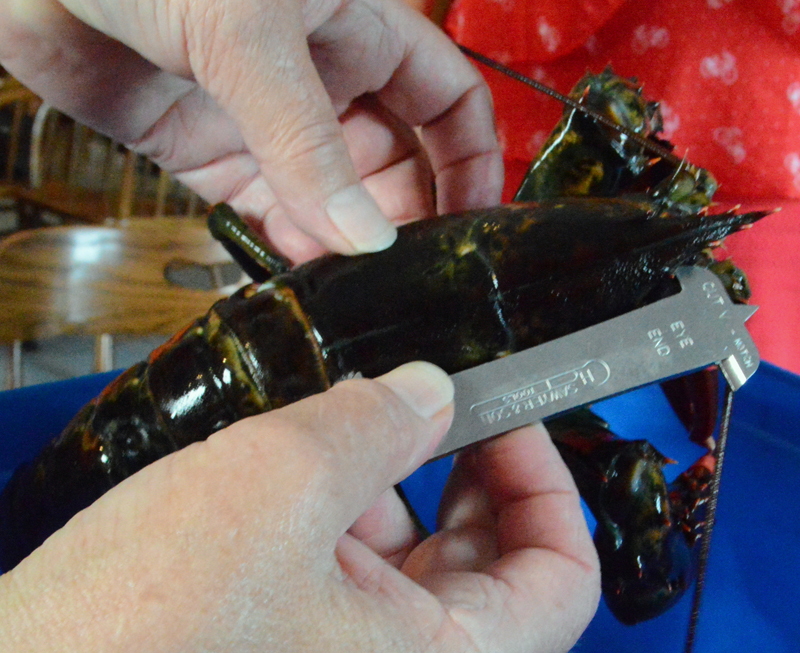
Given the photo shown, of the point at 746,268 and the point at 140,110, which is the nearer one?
the point at 140,110

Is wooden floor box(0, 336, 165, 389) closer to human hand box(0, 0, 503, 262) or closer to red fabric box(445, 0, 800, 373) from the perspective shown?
human hand box(0, 0, 503, 262)

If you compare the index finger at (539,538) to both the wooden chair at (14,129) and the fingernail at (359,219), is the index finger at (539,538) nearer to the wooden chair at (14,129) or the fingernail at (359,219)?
the fingernail at (359,219)

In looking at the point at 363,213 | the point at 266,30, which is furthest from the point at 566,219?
the point at 266,30

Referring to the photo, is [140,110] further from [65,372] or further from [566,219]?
[65,372]

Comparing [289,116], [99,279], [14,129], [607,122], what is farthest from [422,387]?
[14,129]

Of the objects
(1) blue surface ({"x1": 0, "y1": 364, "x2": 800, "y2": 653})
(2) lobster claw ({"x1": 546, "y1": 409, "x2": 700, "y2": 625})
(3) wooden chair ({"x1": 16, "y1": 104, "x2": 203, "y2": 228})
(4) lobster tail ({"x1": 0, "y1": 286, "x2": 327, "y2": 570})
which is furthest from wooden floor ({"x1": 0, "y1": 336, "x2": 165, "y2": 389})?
(2) lobster claw ({"x1": 546, "y1": 409, "x2": 700, "y2": 625})
